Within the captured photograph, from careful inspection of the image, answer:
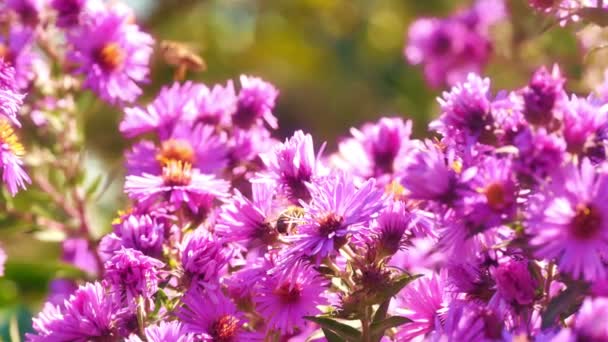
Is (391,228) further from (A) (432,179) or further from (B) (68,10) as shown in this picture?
(B) (68,10)

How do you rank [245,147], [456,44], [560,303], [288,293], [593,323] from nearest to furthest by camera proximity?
[593,323] → [560,303] → [288,293] → [245,147] → [456,44]

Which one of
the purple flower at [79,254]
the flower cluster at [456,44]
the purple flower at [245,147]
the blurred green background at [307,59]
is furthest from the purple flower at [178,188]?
the blurred green background at [307,59]

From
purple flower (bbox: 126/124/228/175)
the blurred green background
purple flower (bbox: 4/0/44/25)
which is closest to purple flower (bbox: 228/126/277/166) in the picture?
purple flower (bbox: 126/124/228/175)

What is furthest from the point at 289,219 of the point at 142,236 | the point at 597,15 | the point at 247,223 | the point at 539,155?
the point at 597,15

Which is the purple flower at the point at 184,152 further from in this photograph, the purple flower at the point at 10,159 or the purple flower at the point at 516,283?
the purple flower at the point at 516,283

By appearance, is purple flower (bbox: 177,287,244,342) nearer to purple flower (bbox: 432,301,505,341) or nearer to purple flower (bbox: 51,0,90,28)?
purple flower (bbox: 432,301,505,341)
